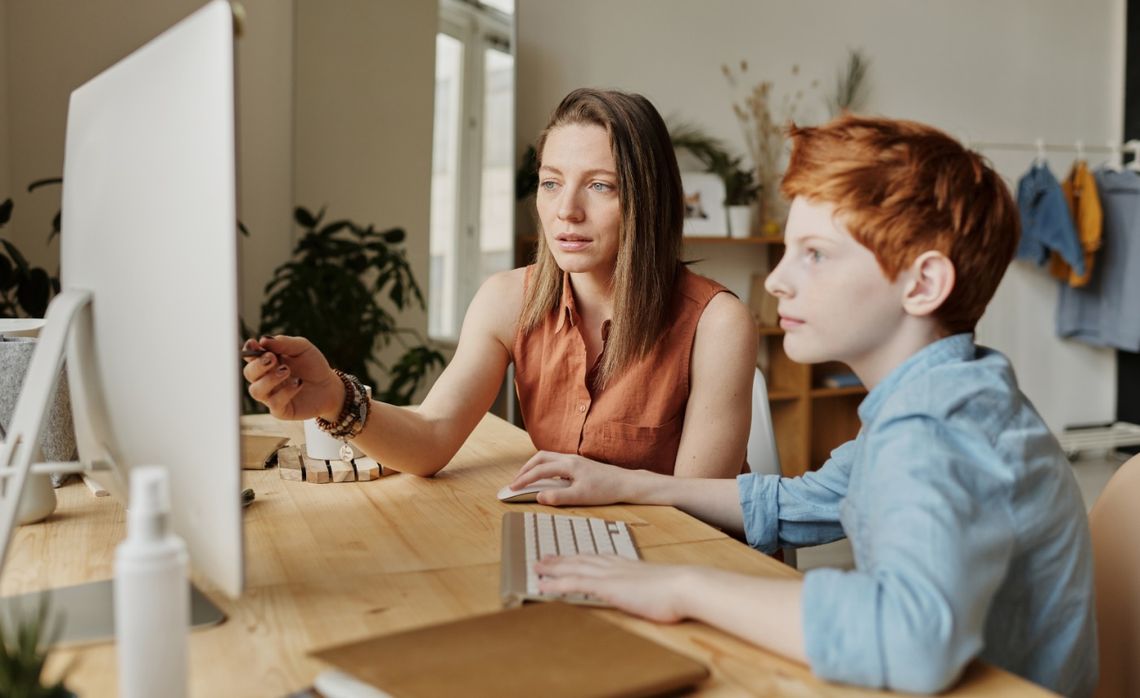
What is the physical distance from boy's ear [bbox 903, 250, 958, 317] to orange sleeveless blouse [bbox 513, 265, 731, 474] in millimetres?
720

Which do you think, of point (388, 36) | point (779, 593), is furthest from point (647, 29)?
point (779, 593)

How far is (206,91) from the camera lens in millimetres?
697

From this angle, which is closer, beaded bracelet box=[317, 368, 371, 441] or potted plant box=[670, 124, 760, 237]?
beaded bracelet box=[317, 368, 371, 441]

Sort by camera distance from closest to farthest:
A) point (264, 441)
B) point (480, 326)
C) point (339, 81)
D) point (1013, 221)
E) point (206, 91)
→ 1. point (206, 91)
2. point (1013, 221)
3. point (264, 441)
4. point (480, 326)
5. point (339, 81)

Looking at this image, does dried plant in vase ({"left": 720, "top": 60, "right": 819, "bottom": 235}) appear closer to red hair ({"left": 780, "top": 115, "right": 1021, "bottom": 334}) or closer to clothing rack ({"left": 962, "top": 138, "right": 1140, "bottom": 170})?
clothing rack ({"left": 962, "top": 138, "right": 1140, "bottom": 170})

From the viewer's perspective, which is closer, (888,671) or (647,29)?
(888,671)

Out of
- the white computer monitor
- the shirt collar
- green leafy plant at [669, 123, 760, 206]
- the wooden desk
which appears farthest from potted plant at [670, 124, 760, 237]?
the white computer monitor

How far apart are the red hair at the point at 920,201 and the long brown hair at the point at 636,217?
0.66 meters

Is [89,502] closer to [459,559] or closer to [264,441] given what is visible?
[264,441]

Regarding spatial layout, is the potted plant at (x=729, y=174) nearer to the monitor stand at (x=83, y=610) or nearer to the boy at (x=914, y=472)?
the boy at (x=914, y=472)

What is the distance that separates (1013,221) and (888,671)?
457 mm

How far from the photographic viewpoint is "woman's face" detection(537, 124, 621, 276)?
1630mm

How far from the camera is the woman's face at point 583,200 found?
163 cm

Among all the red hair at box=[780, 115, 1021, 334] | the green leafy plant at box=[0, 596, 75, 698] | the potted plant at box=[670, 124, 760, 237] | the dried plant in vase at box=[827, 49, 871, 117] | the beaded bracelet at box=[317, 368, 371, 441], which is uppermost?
the dried plant in vase at box=[827, 49, 871, 117]
